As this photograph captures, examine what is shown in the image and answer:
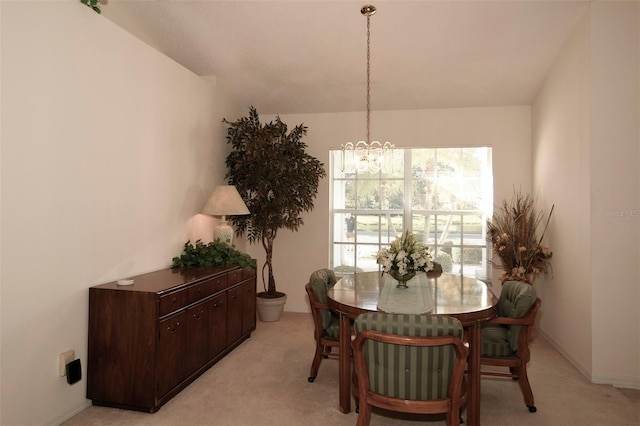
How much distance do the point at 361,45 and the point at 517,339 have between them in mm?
2976

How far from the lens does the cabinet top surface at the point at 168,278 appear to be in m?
2.89

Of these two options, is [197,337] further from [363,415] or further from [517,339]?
[517,339]

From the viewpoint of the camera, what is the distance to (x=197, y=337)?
3283 millimetres

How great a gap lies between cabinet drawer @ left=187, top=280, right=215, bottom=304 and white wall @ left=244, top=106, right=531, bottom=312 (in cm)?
221

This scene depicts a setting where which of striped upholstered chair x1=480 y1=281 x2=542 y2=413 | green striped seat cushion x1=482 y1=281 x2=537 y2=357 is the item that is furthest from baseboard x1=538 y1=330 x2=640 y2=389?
green striped seat cushion x1=482 y1=281 x2=537 y2=357

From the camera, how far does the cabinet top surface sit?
9.50ft

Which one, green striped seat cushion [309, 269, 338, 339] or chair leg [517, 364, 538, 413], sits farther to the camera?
green striped seat cushion [309, 269, 338, 339]

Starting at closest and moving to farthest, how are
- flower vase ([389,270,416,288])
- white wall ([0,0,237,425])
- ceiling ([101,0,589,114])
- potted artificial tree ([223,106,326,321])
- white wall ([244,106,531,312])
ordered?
1. white wall ([0,0,237,425])
2. flower vase ([389,270,416,288])
3. ceiling ([101,0,589,114])
4. potted artificial tree ([223,106,326,321])
5. white wall ([244,106,531,312])

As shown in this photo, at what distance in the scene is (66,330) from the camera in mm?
2686

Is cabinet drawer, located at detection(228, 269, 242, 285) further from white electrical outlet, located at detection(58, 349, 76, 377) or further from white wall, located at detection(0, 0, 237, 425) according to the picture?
white electrical outlet, located at detection(58, 349, 76, 377)

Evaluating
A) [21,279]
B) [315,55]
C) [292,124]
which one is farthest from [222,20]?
[21,279]

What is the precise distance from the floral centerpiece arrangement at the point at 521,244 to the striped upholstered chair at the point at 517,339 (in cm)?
166

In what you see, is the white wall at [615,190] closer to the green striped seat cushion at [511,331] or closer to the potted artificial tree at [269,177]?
the green striped seat cushion at [511,331]

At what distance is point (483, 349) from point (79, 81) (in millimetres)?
3302
